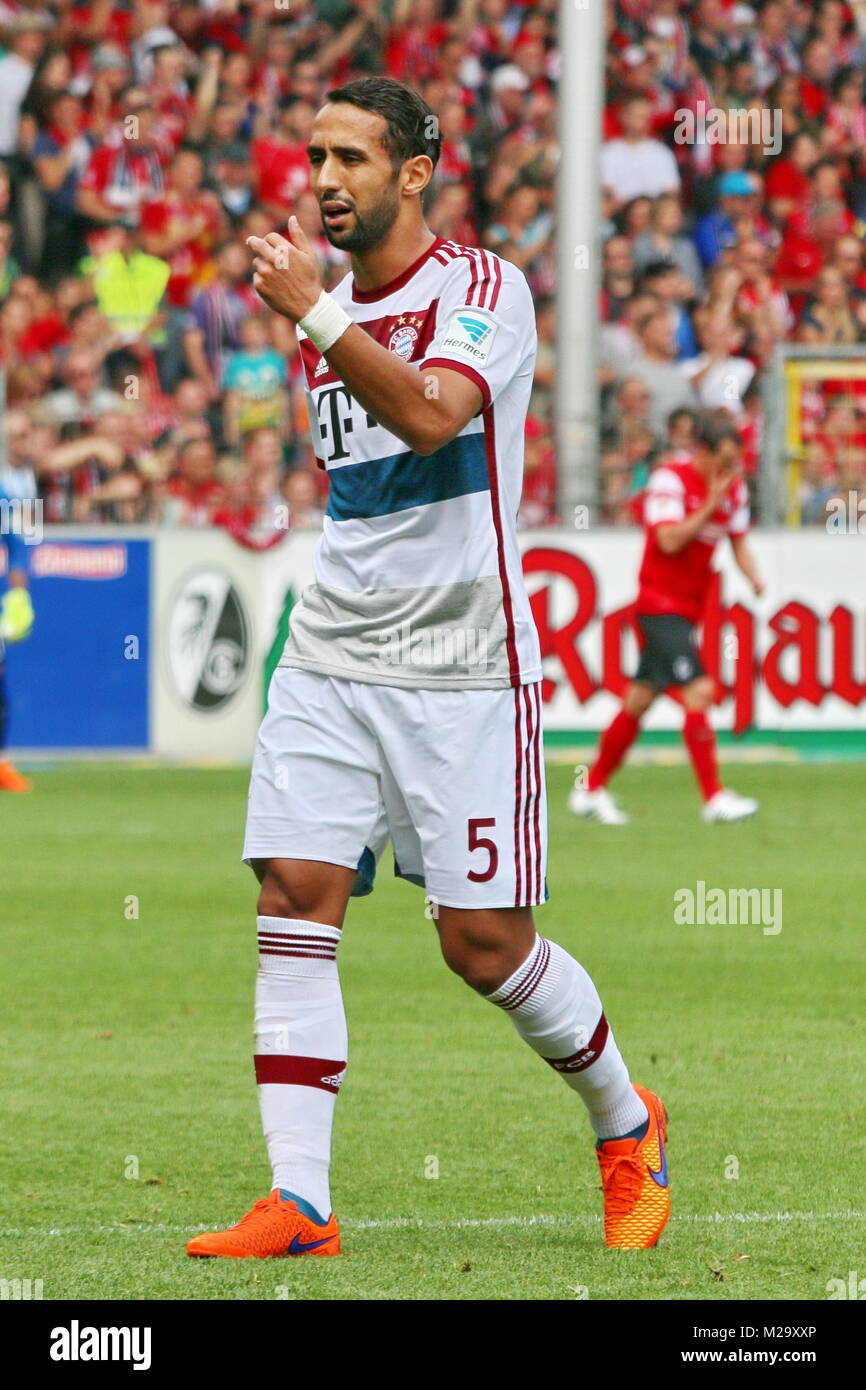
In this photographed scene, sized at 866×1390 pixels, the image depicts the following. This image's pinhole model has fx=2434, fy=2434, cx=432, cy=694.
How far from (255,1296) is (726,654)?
12012 mm

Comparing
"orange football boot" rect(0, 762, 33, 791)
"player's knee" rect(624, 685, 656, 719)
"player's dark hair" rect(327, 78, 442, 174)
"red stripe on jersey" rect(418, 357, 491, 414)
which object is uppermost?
"player's dark hair" rect(327, 78, 442, 174)

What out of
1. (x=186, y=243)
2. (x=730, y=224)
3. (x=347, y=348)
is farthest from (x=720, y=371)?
(x=347, y=348)

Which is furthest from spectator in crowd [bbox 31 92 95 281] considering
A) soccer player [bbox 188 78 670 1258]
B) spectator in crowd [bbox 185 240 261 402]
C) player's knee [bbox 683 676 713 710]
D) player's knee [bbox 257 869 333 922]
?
player's knee [bbox 257 869 333 922]

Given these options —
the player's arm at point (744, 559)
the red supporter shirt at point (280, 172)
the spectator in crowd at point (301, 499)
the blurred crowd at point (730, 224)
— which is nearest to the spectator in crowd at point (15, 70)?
the red supporter shirt at point (280, 172)

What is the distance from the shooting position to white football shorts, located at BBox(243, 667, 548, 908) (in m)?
4.66

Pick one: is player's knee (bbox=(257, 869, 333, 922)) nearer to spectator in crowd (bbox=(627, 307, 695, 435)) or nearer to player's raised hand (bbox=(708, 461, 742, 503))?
player's raised hand (bbox=(708, 461, 742, 503))

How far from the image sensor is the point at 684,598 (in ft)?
42.4

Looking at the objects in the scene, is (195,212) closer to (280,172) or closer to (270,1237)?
(280,172)

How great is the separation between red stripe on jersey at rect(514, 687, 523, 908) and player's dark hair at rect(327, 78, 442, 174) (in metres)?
1.07

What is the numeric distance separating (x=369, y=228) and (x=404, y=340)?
0.23 m

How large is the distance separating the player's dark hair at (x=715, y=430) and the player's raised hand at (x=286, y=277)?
8572mm

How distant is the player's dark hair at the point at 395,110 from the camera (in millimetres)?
4633

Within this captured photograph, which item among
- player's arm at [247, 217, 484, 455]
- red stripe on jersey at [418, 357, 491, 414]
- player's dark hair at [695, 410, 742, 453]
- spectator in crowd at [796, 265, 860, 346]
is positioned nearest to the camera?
player's arm at [247, 217, 484, 455]
